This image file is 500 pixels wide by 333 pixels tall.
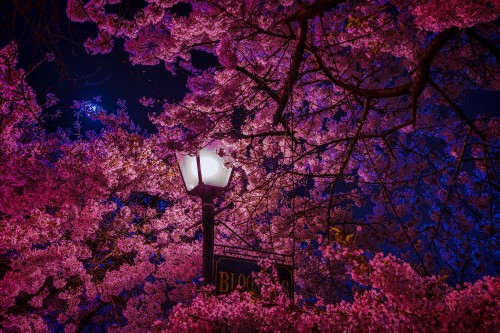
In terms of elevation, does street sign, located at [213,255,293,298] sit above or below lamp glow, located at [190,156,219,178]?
below

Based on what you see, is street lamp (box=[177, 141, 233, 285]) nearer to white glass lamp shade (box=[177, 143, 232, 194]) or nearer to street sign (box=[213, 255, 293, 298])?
white glass lamp shade (box=[177, 143, 232, 194])

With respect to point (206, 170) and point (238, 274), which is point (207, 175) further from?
point (238, 274)

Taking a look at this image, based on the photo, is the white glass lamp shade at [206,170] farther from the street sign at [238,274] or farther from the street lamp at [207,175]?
the street sign at [238,274]

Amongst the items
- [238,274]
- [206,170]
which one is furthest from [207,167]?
[238,274]

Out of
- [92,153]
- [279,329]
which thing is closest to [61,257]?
[92,153]

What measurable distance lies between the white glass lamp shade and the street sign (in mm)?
1039

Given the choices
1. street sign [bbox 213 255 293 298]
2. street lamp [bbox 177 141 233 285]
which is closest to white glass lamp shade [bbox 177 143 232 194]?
street lamp [bbox 177 141 233 285]

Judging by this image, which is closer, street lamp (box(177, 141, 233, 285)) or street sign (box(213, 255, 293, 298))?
street sign (box(213, 255, 293, 298))

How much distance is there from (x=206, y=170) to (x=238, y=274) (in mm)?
1415

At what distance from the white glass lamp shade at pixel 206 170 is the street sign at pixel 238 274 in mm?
1039

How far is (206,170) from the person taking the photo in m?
4.97

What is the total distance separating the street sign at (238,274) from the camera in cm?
437

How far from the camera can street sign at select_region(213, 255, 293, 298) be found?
4371 mm

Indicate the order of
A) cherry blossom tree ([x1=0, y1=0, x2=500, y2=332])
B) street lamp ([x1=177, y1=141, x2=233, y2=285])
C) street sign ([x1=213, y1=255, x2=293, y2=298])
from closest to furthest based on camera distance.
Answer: street sign ([x1=213, y1=255, x2=293, y2=298]) < street lamp ([x1=177, y1=141, x2=233, y2=285]) < cherry blossom tree ([x1=0, y1=0, x2=500, y2=332])
